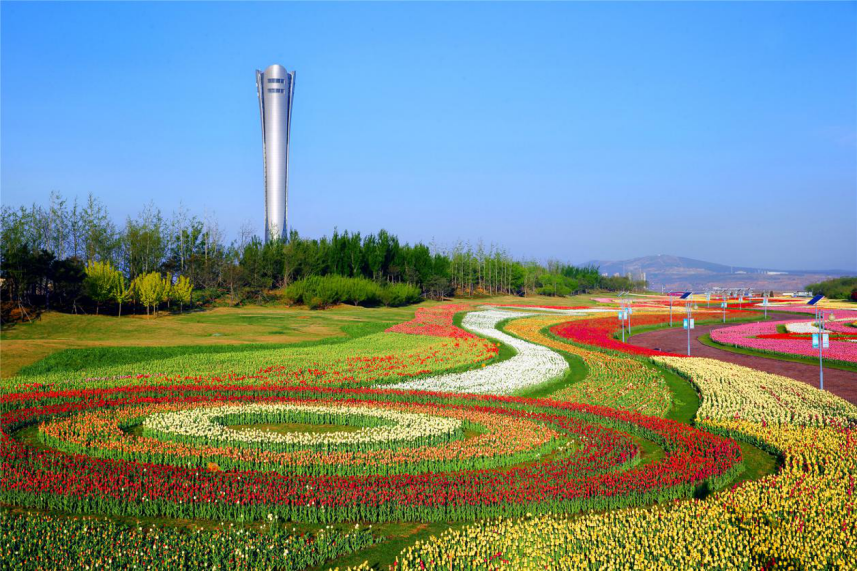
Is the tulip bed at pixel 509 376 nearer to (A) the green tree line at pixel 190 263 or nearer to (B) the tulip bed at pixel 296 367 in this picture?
(B) the tulip bed at pixel 296 367

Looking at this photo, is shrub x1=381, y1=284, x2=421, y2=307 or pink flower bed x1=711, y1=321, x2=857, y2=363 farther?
shrub x1=381, y1=284, x2=421, y2=307

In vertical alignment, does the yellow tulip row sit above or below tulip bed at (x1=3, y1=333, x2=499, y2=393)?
below

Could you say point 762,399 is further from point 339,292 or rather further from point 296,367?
point 339,292

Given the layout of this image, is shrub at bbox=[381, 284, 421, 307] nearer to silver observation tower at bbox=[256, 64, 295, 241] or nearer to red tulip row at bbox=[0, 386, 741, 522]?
silver observation tower at bbox=[256, 64, 295, 241]

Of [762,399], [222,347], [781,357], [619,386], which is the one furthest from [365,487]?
[781,357]

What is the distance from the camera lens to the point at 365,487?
10.6 meters

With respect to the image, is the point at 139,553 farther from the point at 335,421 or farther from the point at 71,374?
the point at 71,374

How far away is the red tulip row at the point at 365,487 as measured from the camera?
10047 millimetres

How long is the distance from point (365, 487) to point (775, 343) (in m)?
30.1

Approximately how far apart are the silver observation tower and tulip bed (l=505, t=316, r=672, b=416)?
3184 inches

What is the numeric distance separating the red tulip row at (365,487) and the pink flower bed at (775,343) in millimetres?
19160

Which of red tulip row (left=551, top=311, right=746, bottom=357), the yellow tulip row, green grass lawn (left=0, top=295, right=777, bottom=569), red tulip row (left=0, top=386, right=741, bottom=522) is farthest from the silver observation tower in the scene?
red tulip row (left=0, top=386, right=741, bottom=522)

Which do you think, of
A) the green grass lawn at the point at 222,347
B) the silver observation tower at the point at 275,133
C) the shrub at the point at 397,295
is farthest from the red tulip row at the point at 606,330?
the silver observation tower at the point at 275,133

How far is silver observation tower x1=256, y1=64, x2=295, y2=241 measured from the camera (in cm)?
10231
